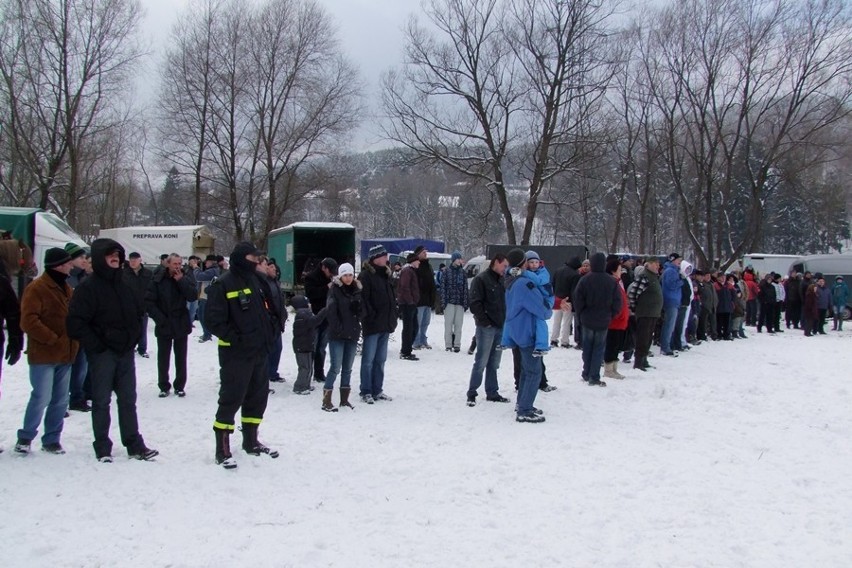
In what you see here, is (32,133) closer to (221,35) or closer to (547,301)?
(221,35)

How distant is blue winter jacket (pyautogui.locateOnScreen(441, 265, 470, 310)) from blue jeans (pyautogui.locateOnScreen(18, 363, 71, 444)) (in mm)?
8161

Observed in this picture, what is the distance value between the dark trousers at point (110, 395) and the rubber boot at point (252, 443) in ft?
2.82

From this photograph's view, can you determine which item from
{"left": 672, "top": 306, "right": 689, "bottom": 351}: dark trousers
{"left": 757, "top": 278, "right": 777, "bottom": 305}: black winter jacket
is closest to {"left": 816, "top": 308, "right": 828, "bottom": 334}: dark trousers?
{"left": 757, "top": 278, "right": 777, "bottom": 305}: black winter jacket

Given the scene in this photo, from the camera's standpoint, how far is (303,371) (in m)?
8.64

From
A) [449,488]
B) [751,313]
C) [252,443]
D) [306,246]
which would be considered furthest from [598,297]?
[306,246]

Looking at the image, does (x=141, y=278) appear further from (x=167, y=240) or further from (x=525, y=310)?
(x=167, y=240)

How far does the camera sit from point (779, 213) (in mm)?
57719

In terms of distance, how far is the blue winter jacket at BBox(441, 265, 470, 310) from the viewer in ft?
42.7

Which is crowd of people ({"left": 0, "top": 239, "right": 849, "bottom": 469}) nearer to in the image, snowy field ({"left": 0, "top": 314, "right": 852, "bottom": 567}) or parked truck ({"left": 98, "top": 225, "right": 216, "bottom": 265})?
snowy field ({"left": 0, "top": 314, "right": 852, "bottom": 567})

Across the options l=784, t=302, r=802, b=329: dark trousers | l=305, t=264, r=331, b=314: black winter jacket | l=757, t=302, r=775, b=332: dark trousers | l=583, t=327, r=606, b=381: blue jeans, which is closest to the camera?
l=583, t=327, r=606, b=381: blue jeans

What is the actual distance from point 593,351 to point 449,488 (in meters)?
4.97

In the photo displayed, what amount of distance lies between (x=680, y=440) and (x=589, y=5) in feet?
76.1

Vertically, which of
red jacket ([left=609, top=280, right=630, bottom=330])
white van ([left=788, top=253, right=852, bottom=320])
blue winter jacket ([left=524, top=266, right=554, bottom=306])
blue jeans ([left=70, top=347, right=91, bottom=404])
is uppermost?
white van ([left=788, top=253, right=852, bottom=320])

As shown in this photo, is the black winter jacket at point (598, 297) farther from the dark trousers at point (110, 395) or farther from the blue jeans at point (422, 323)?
the dark trousers at point (110, 395)
